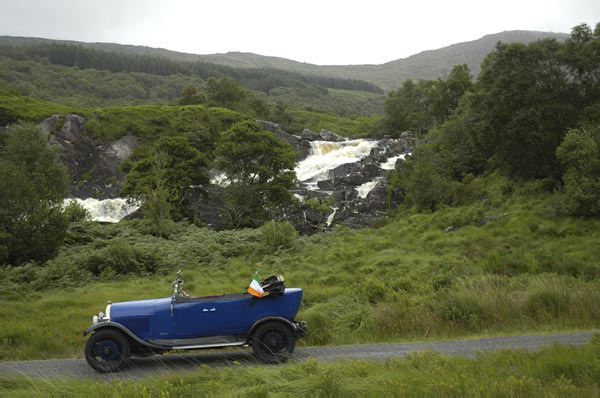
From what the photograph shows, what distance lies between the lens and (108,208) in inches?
1847

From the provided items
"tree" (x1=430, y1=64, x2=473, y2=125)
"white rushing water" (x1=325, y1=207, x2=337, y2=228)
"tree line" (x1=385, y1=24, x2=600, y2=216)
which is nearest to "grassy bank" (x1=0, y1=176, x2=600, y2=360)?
"tree line" (x1=385, y1=24, x2=600, y2=216)

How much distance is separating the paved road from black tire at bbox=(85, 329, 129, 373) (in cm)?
18

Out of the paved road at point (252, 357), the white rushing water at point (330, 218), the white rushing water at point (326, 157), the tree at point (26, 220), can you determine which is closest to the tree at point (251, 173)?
the white rushing water at point (330, 218)

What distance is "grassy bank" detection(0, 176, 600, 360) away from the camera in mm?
10664

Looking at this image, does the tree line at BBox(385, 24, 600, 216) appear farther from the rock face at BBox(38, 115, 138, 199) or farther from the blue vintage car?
the rock face at BBox(38, 115, 138, 199)

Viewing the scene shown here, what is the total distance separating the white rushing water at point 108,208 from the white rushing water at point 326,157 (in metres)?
21.1

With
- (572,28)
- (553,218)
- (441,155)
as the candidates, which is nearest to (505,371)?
(553,218)

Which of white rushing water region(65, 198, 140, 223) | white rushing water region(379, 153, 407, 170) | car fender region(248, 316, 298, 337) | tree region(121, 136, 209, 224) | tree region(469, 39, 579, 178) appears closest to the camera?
car fender region(248, 316, 298, 337)

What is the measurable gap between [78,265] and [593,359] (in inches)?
794

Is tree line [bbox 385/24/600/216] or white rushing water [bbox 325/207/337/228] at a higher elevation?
tree line [bbox 385/24/600/216]

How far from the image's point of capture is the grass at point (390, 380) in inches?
223

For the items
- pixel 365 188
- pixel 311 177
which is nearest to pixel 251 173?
pixel 365 188

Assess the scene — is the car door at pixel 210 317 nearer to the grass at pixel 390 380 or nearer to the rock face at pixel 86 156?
the grass at pixel 390 380

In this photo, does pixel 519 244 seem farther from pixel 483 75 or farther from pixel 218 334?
pixel 218 334
